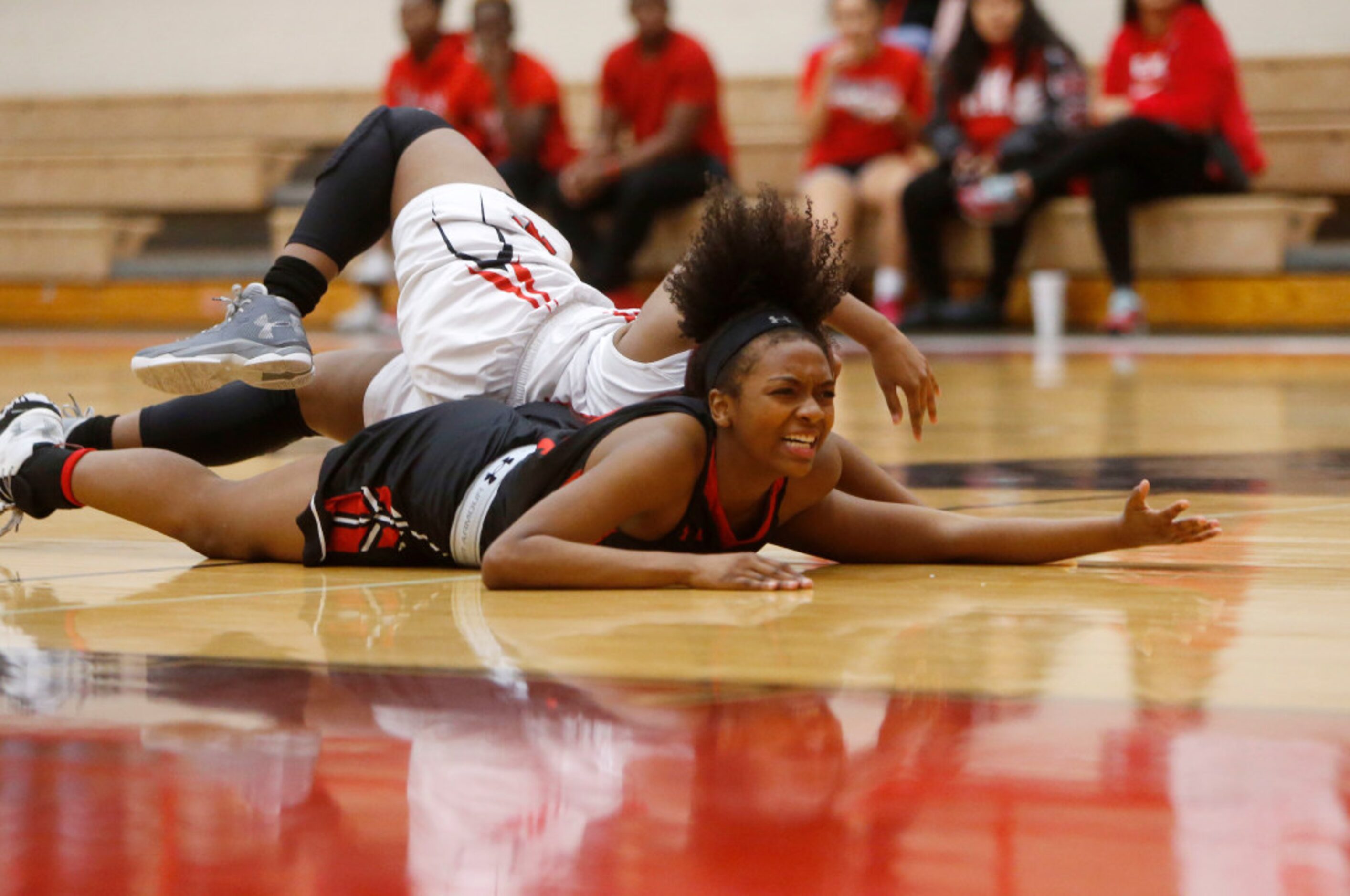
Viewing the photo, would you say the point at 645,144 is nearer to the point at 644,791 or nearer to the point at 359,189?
the point at 359,189

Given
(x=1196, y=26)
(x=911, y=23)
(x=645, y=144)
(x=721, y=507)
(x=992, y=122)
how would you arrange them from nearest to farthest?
(x=721, y=507), (x=1196, y=26), (x=992, y=122), (x=645, y=144), (x=911, y=23)

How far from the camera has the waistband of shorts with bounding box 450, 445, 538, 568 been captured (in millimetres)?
2086

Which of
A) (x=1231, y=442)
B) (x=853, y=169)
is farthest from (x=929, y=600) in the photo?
(x=853, y=169)

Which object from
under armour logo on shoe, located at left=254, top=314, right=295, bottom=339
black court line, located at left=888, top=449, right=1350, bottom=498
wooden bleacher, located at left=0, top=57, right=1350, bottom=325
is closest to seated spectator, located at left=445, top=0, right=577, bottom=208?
wooden bleacher, located at left=0, top=57, right=1350, bottom=325

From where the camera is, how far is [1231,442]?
3652 millimetres

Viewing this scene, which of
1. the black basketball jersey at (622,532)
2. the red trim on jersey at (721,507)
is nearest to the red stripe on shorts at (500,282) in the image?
the black basketball jersey at (622,532)

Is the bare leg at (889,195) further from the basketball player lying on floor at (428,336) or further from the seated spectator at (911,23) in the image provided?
the basketball player lying on floor at (428,336)

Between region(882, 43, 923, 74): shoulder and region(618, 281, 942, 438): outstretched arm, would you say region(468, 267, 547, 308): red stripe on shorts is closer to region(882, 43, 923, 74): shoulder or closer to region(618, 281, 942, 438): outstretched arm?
region(618, 281, 942, 438): outstretched arm

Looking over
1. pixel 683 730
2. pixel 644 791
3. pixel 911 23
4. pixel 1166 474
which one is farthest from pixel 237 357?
pixel 911 23

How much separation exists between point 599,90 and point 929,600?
6.21m

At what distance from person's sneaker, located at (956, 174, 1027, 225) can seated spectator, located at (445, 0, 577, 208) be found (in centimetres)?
184

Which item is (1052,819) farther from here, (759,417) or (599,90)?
(599,90)

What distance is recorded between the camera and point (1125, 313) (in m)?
7.14

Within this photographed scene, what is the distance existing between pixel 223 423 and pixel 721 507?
32.6 inches
